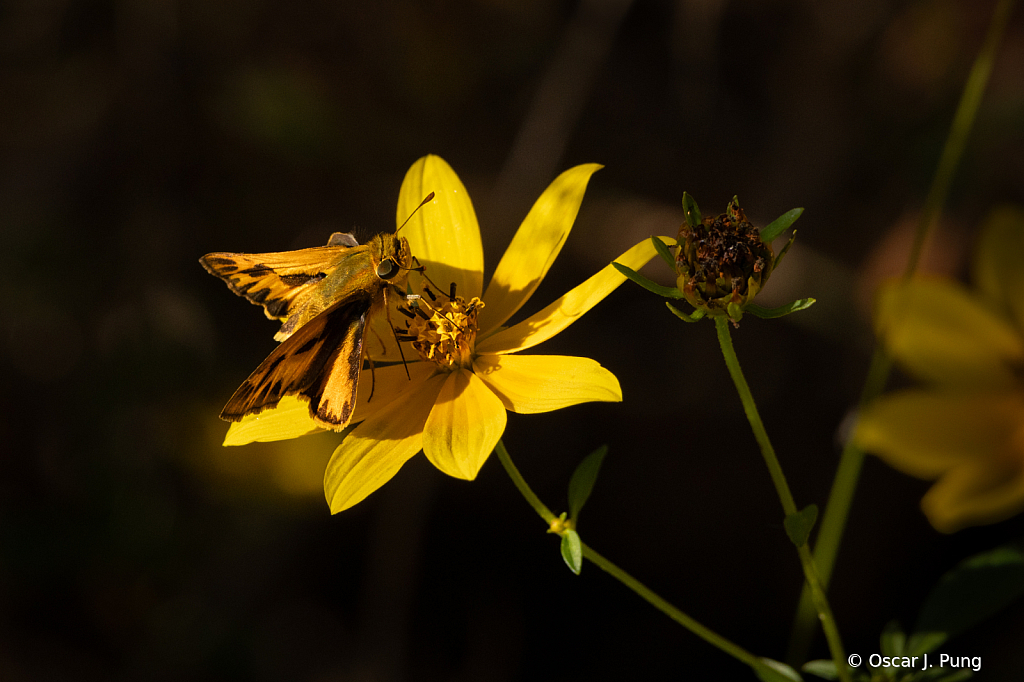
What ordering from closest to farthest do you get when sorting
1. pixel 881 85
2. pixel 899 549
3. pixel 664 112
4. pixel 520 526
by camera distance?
pixel 899 549 < pixel 520 526 < pixel 881 85 < pixel 664 112

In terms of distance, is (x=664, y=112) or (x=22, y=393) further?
(x=664, y=112)

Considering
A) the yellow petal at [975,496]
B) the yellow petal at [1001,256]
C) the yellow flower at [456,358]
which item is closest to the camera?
the yellow petal at [975,496]

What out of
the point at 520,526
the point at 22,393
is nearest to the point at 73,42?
the point at 22,393

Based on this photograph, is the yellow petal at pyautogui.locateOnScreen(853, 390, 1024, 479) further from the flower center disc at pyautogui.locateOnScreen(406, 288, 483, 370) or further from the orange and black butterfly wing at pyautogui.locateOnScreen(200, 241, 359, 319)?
the orange and black butterfly wing at pyautogui.locateOnScreen(200, 241, 359, 319)

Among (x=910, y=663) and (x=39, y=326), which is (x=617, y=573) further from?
(x=39, y=326)

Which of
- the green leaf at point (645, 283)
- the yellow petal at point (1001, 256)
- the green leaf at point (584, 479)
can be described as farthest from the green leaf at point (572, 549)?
the yellow petal at point (1001, 256)

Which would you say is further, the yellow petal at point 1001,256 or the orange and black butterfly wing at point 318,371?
the orange and black butterfly wing at point 318,371

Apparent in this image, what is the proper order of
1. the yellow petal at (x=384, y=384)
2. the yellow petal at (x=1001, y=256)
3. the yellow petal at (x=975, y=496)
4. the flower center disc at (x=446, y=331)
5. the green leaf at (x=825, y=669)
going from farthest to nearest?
the flower center disc at (x=446, y=331), the yellow petal at (x=384, y=384), the green leaf at (x=825, y=669), the yellow petal at (x=1001, y=256), the yellow petal at (x=975, y=496)

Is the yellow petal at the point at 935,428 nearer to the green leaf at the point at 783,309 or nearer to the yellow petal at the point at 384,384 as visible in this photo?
the green leaf at the point at 783,309
